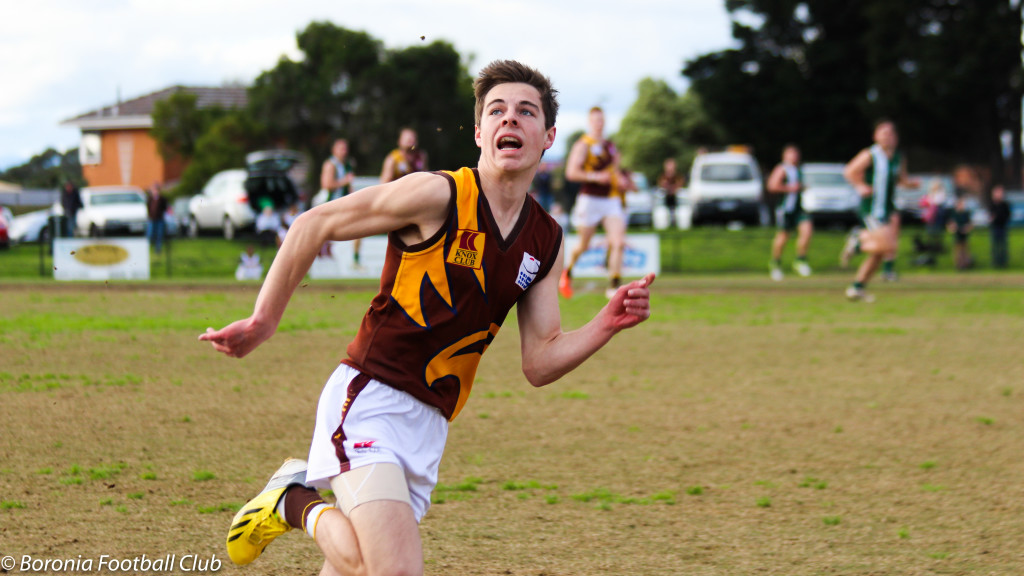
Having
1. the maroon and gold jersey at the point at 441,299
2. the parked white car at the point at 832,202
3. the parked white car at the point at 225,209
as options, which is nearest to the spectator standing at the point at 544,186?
the parked white car at the point at 225,209

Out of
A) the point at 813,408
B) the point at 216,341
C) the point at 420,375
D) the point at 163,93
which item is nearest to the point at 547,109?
the point at 420,375

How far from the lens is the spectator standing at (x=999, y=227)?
77.9 feet

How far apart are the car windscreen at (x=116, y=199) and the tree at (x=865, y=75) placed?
1190 inches

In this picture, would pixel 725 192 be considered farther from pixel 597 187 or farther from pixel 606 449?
pixel 606 449

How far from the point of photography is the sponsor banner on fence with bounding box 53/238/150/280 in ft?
64.7

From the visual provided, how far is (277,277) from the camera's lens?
340 cm

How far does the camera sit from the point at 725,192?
30.7m

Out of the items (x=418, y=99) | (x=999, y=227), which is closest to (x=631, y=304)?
(x=999, y=227)

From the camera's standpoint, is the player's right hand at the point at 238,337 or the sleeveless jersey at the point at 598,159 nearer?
the player's right hand at the point at 238,337

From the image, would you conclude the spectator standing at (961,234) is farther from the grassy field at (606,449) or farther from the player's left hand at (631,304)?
the player's left hand at (631,304)

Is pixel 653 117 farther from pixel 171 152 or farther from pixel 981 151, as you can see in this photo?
pixel 171 152

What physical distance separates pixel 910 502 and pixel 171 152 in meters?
28.6

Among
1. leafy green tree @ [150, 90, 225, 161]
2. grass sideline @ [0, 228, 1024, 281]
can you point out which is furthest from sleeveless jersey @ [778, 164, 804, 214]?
leafy green tree @ [150, 90, 225, 161]

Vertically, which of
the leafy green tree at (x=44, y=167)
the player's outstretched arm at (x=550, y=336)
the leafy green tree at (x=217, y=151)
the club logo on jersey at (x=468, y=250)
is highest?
the leafy green tree at (x=217, y=151)
